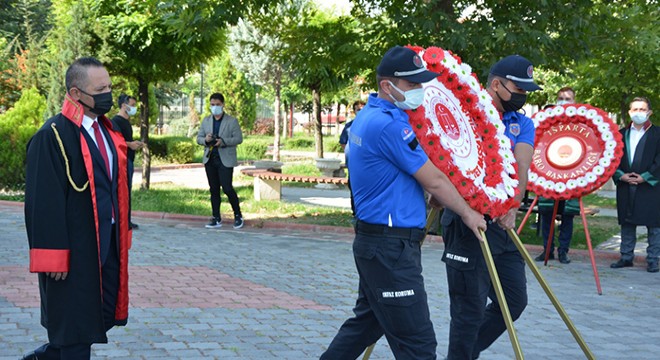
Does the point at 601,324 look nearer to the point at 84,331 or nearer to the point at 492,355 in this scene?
the point at 492,355

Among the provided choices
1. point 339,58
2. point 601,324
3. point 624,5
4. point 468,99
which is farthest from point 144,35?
point 468,99

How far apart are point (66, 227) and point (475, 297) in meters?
2.30

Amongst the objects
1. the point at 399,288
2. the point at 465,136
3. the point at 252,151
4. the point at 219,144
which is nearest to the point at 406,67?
the point at 465,136

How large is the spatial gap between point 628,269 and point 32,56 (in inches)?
944

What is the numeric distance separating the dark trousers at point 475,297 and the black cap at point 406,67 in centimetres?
131

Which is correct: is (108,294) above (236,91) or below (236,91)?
below

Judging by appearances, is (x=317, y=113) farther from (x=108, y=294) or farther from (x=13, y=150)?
(x=108, y=294)

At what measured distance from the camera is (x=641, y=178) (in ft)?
33.1

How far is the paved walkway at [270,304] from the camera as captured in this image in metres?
6.30

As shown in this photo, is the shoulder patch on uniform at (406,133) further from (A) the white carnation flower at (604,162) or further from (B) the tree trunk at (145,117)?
(B) the tree trunk at (145,117)

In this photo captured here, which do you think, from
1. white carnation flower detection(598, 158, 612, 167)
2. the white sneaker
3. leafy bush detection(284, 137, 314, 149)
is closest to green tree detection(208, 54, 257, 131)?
leafy bush detection(284, 137, 314, 149)

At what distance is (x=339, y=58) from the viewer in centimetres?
1340

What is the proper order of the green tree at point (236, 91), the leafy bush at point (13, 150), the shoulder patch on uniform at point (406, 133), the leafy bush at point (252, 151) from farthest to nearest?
the green tree at point (236, 91), the leafy bush at point (252, 151), the leafy bush at point (13, 150), the shoulder patch on uniform at point (406, 133)

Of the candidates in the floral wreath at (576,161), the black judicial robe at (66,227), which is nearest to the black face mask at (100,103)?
the black judicial robe at (66,227)
